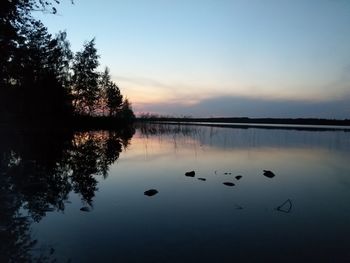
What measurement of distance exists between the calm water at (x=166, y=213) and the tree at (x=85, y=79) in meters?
60.6

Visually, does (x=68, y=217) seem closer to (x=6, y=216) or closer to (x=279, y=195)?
(x=6, y=216)

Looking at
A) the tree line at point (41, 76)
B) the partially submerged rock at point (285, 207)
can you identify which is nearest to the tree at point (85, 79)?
the tree line at point (41, 76)

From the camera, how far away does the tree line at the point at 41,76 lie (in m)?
19.4

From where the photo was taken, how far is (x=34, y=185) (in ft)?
51.9

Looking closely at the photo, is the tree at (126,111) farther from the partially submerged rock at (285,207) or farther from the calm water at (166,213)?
the partially submerged rock at (285,207)

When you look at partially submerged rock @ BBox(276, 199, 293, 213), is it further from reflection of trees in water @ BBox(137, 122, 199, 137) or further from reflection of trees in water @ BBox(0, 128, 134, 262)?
reflection of trees in water @ BBox(137, 122, 199, 137)

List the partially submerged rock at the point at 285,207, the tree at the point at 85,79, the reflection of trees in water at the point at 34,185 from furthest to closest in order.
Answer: the tree at the point at 85,79 → the partially submerged rock at the point at 285,207 → the reflection of trees in water at the point at 34,185

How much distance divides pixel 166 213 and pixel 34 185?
21.1 feet

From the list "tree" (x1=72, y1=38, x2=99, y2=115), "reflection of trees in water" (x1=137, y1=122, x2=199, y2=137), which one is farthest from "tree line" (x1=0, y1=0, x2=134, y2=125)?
"reflection of trees in water" (x1=137, y1=122, x2=199, y2=137)

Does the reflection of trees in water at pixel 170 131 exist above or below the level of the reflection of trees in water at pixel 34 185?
below

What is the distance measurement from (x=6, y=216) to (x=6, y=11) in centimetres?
977

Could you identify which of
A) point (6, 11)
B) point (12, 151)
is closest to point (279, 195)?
point (6, 11)

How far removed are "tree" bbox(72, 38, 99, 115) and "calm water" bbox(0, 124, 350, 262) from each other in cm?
6063

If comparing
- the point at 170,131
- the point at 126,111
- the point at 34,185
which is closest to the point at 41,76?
the point at 170,131
